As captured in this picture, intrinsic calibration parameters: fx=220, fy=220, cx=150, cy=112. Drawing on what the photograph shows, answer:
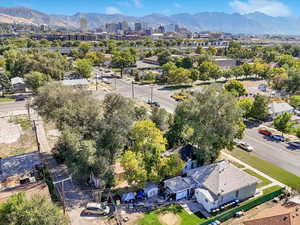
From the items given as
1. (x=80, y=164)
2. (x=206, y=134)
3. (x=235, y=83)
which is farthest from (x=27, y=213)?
(x=235, y=83)

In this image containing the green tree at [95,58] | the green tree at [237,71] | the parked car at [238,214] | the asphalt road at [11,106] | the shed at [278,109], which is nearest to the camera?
the parked car at [238,214]

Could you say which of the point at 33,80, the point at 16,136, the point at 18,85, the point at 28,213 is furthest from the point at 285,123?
the point at 18,85

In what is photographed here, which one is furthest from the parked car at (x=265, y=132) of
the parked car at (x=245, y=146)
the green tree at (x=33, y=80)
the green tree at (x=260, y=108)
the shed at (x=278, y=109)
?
the green tree at (x=33, y=80)

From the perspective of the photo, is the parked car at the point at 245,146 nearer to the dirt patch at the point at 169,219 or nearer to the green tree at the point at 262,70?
the dirt patch at the point at 169,219

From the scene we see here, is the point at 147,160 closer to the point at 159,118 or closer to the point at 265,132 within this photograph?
the point at 159,118

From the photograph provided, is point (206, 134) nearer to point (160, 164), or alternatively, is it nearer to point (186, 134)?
point (186, 134)

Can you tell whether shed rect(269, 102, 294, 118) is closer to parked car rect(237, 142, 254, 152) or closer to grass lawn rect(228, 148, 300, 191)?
parked car rect(237, 142, 254, 152)
